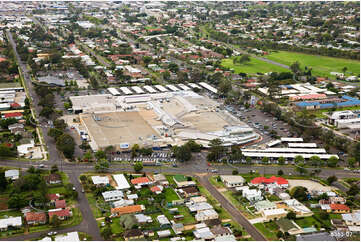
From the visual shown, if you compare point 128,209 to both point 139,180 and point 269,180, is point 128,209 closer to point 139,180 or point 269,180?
point 139,180

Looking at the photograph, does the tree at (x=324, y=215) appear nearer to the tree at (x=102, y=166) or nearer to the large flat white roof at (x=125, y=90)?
the tree at (x=102, y=166)

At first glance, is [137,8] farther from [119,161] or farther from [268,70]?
[119,161]

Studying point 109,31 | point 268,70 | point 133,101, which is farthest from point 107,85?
point 109,31

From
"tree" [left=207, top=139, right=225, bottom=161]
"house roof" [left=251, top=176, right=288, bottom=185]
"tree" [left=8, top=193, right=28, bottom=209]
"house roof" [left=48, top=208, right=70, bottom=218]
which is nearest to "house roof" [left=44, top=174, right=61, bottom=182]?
"tree" [left=8, top=193, right=28, bottom=209]

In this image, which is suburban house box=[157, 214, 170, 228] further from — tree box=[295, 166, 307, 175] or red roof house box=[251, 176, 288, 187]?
tree box=[295, 166, 307, 175]

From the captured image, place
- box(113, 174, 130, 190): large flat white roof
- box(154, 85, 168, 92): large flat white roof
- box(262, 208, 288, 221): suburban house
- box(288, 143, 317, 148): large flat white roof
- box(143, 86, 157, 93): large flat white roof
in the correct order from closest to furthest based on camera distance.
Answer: box(262, 208, 288, 221): suburban house < box(113, 174, 130, 190): large flat white roof < box(288, 143, 317, 148): large flat white roof < box(143, 86, 157, 93): large flat white roof < box(154, 85, 168, 92): large flat white roof
